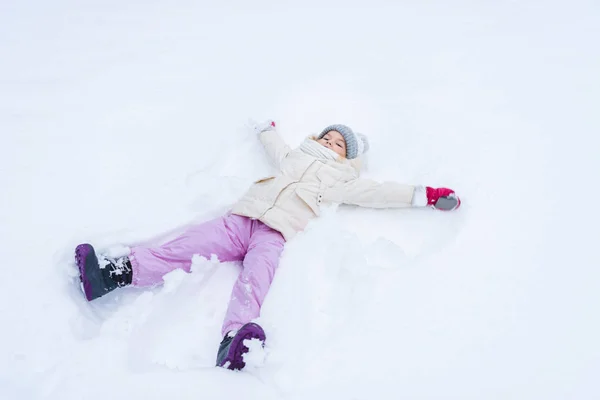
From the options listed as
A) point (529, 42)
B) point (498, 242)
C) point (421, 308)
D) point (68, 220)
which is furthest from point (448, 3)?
point (68, 220)

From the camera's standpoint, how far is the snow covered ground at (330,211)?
1371mm

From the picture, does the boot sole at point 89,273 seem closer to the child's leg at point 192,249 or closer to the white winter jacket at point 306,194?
the child's leg at point 192,249

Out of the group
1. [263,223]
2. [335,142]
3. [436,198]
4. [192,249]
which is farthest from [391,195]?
[192,249]

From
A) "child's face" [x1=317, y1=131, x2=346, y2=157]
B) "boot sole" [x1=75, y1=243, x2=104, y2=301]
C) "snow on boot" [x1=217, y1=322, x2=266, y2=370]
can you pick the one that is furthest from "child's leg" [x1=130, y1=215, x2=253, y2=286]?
"child's face" [x1=317, y1=131, x2=346, y2=157]

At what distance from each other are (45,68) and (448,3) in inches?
122

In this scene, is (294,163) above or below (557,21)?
below

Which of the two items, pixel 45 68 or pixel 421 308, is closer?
pixel 421 308

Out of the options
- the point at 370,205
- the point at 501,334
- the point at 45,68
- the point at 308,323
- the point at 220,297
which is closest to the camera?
the point at 501,334

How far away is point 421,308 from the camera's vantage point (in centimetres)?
154

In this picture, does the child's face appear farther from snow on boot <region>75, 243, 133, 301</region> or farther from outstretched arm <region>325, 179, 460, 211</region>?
snow on boot <region>75, 243, 133, 301</region>

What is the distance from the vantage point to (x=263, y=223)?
1.97m

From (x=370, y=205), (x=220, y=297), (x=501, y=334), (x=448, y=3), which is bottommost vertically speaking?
(x=501, y=334)

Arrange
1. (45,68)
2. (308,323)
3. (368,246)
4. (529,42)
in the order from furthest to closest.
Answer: (529,42) < (45,68) < (368,246) < (308,323)

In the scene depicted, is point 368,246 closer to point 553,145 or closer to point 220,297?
point 220,297
